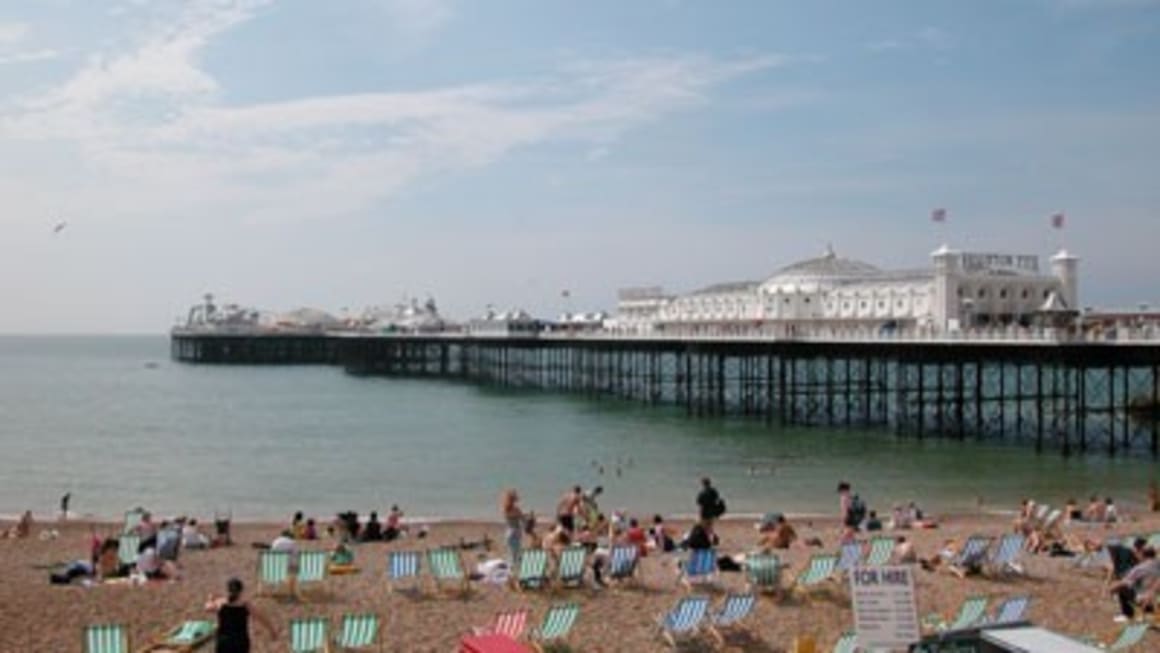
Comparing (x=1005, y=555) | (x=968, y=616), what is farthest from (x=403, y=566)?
(x=1005, y=555)

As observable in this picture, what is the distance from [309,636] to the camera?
930 cm

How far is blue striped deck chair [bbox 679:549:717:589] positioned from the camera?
12.6 m

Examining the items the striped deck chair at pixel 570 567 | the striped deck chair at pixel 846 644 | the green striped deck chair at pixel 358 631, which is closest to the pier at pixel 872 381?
the striped deck chair at pixel 570 567

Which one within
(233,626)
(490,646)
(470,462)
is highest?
(233,626)

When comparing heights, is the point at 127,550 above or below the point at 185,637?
below

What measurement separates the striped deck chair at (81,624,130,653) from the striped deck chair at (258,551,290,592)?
288cm

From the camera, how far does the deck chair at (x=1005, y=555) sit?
1360 centimetres

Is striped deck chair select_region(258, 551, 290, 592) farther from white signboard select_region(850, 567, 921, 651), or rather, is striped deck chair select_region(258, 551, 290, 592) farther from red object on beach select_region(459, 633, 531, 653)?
white signboard select_region(850, 567, 921, 651)

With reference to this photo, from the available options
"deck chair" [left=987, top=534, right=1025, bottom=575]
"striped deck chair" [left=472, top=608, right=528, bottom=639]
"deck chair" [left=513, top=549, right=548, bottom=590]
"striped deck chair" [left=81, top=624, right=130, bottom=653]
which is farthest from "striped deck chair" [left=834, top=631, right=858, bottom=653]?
"striped deck chair" [left=81, top=624, right=130, bottom=653]

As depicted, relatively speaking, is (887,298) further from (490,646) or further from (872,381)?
(490,646)

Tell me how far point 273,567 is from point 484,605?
2073mm

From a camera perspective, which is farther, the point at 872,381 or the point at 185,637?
the point at 872,381

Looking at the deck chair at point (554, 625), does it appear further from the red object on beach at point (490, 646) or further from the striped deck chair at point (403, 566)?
the striped deck chair at point (403, 566)

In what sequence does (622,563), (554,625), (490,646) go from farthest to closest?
(622,563) < (554,625) < (490,646)
